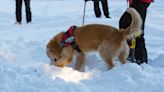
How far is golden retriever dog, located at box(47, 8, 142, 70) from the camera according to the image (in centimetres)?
636

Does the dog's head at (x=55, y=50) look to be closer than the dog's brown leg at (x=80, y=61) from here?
No

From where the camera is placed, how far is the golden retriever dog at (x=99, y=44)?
250 inches

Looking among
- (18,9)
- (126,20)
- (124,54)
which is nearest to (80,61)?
(124,54)

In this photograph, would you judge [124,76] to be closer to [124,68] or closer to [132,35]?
[124,68]

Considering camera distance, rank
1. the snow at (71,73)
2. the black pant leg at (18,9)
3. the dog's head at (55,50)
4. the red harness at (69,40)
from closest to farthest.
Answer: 1. the snow at (71,73)
2. the red harness at (69,40)
3. the dog's head at (55,50)
4. the black pant leg at (18,9)

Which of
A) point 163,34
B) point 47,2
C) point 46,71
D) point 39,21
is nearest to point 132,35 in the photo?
point 46,71

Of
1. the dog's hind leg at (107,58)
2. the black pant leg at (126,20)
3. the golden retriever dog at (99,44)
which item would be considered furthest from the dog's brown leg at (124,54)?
the black pant leg at (126,20)

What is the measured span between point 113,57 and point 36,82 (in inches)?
68.4

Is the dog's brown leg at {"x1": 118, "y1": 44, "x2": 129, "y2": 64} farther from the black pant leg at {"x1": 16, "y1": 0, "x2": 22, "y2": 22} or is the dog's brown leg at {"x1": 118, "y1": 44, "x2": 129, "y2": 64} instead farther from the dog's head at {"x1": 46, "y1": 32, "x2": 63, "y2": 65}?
the black pant leg at {"x1": 16, "y1": 0, "x2": 22, "y2": 22}

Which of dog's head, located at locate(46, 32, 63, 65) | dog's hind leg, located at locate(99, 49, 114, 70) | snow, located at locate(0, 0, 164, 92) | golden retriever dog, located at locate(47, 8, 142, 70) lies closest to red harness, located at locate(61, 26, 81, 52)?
golden retriever dog, located at locate(47, 8, 142, 70)

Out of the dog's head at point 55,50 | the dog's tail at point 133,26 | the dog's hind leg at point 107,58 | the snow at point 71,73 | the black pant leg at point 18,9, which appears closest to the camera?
the snow at point 71,73

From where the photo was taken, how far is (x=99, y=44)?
21.5 feet

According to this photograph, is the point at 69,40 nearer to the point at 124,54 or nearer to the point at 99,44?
the point at 99,44

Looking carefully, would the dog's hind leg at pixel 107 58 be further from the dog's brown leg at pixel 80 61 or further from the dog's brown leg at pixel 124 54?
the dog's brown leg at pixel 80 61
